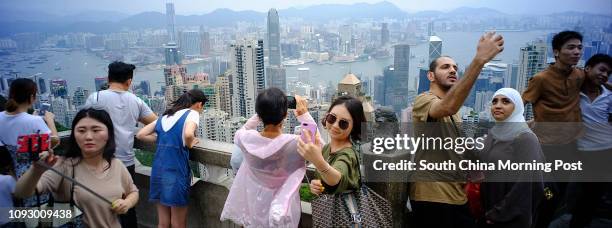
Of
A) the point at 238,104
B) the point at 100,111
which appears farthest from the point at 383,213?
the point at 238,104

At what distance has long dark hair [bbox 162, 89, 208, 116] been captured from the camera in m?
2.66

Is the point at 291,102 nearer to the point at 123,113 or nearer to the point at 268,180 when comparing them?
the point at 268,180

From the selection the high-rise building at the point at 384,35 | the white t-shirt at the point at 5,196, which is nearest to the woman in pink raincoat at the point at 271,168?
A: the white t-shirt at the point at 5,196

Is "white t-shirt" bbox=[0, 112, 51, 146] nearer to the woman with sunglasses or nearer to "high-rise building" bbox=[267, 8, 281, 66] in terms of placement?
the woman with sunglasses

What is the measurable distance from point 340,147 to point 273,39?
106ft

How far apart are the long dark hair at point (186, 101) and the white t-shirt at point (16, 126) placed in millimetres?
865

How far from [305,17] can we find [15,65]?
26.0 m

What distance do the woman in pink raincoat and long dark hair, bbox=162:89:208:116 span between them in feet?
2.74

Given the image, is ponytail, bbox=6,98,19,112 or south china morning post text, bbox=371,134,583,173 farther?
ponytail, bbox=6,98,19,112

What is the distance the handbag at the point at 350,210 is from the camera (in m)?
1.72

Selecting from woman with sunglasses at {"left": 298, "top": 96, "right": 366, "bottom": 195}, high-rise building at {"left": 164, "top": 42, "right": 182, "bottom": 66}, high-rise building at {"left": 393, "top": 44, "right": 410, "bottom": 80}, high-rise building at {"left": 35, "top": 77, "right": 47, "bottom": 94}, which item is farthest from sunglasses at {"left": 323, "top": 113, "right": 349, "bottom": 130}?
high-rise building at {"left": 164, "top": 42, "right": 182, "bottom": 66}

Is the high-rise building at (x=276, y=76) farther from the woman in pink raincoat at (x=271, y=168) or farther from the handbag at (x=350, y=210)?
the handbag at (x=350, y=210)

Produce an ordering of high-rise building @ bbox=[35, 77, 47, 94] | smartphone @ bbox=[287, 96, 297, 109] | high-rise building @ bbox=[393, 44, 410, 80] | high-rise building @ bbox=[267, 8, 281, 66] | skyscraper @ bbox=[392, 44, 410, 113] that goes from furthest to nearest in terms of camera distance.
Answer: high-rise building @ bbox=[267, 8, 281, 66]
high-rise building @ bbox=[393, 44, 410, 80]
skyscraper @ bbox=[392, 44, 410, 113]
high-rise building @ bbox=[35, 77, 47, 94]
smartphone @ bbox=[287, 96, 297, 109]

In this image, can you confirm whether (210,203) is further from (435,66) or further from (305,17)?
(305,17)
